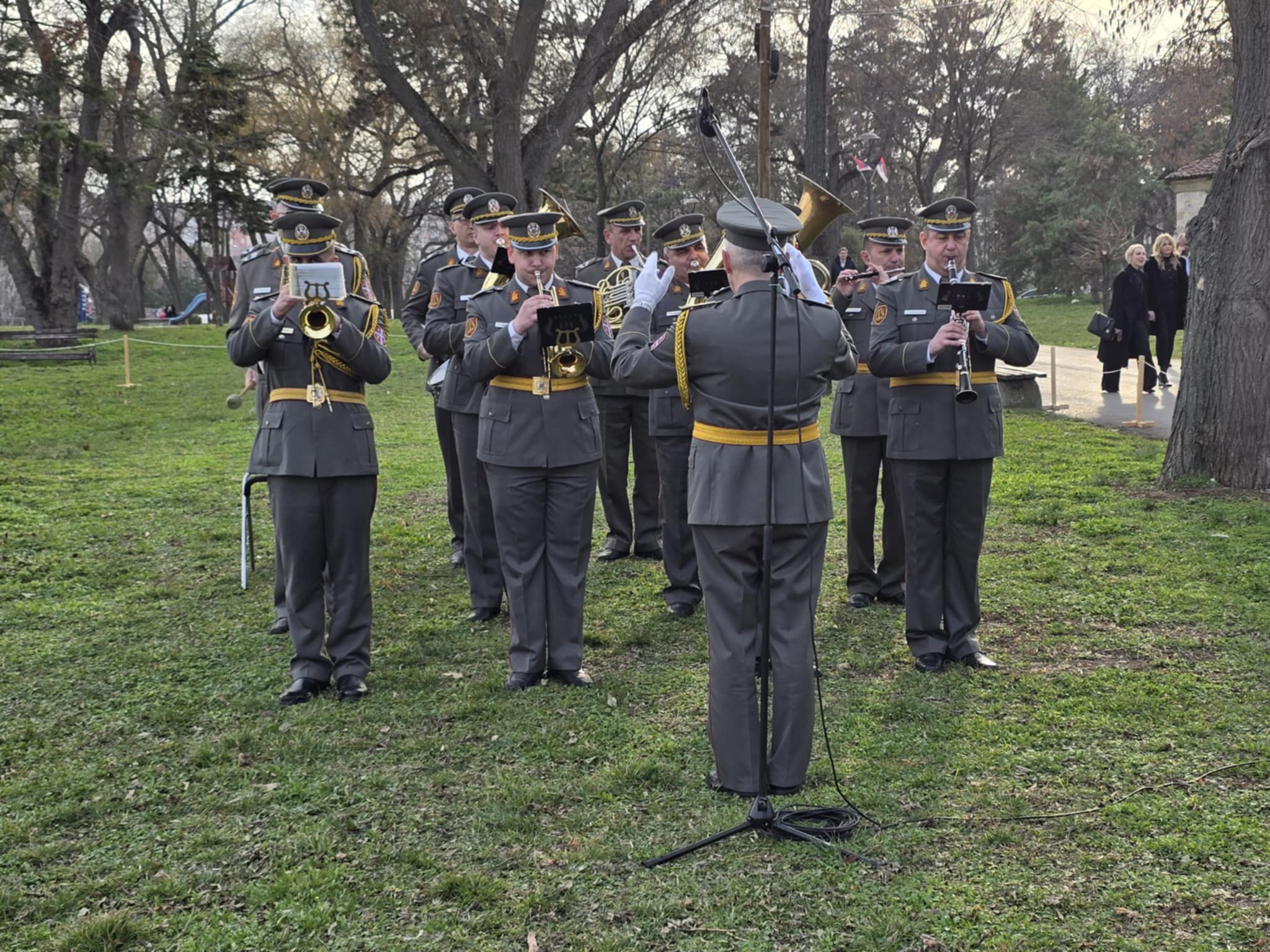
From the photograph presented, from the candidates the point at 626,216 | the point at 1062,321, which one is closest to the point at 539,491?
the point at 626,216

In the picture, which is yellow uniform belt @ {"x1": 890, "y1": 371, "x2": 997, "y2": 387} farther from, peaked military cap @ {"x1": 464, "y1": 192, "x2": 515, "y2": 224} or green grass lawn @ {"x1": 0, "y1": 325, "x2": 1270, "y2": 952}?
peaked military cap @ {"x1": 464, "y1": 192, "x2": 515, "y2": 224}

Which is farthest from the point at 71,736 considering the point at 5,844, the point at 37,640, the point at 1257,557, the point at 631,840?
the point at 1257,557

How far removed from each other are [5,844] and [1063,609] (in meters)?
5.60

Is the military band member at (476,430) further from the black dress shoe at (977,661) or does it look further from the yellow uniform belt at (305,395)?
the black dress shoe at (977,661)

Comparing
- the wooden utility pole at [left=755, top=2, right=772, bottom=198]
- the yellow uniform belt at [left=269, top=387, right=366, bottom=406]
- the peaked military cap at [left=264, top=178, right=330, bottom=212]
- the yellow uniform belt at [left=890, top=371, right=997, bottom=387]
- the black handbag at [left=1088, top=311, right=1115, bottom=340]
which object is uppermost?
the wooden utility pole at [left=755, top=2, right=772, bottom=198]

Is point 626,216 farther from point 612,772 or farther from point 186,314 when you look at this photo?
point 186,314

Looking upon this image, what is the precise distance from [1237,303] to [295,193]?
25.7 feet

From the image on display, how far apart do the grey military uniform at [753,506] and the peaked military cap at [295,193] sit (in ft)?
8.57

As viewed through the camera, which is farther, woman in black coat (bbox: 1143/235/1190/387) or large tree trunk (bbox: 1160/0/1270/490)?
woman in black coat (bbox: 1143/235/1190/387)

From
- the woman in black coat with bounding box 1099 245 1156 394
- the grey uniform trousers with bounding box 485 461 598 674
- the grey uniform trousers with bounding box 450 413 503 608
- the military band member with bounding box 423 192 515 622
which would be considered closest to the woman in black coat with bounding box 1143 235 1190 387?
the woman in black coat with bounding box 1099 245 1156 394

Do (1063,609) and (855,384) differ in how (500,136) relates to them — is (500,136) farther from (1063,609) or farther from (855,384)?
(1063,609)

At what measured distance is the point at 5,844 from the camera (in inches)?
170

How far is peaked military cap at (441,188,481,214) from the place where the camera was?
26.0ft

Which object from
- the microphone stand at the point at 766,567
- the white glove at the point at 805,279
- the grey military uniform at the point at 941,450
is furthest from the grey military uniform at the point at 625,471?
the microphone stand at the point at 766,567
